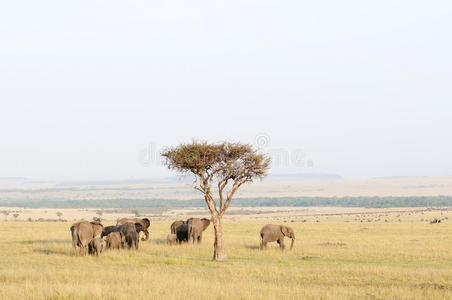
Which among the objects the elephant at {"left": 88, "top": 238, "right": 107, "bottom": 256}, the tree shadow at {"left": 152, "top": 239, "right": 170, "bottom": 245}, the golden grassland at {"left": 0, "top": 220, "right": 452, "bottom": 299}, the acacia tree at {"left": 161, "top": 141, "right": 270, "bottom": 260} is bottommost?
the golden grassland at {"left": 0, "top": 220, "right": 452, "bottom": 299}

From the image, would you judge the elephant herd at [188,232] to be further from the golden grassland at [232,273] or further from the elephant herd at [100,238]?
the elephant herd at [100,238]

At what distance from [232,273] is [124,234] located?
10382 mm

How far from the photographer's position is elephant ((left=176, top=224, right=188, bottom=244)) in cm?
3466

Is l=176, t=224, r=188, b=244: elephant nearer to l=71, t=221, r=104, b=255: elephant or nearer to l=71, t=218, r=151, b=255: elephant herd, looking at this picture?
l=71, t=218, r=151, b=255: elephant herd

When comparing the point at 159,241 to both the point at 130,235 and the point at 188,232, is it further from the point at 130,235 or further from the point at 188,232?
the point at 130,235

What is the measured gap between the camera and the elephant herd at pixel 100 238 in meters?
28.1

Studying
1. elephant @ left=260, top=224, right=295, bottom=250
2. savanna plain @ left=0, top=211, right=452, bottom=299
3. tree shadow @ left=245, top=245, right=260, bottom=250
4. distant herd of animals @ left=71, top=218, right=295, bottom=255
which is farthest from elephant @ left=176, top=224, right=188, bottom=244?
elephant @ left=260, top=224, right=295, bottom=250

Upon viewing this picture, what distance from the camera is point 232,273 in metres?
21.7

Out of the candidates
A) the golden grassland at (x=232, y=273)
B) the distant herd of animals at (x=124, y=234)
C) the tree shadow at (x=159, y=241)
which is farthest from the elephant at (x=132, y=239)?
the tree shadow at (x=159, y=241)

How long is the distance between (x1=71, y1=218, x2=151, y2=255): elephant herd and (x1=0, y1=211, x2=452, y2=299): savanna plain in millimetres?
588

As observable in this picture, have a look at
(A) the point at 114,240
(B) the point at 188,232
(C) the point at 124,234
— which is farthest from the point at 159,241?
(A) the point at 114,240

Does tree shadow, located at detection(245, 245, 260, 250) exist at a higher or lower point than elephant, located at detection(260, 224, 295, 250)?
lower

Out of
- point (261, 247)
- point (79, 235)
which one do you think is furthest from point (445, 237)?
point (79, 235)

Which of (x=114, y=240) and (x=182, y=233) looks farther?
(x=182, y=233)
